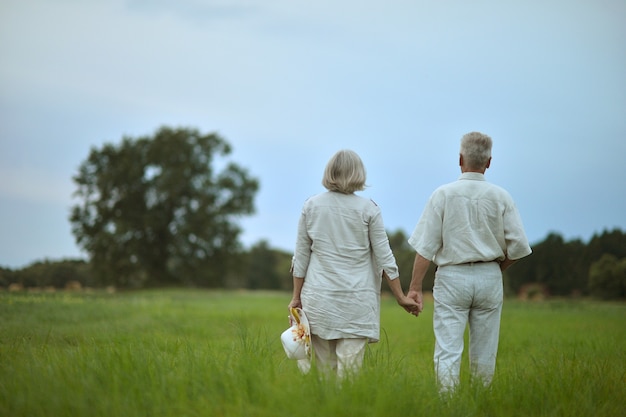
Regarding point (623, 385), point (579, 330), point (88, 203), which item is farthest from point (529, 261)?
point (88, 203)

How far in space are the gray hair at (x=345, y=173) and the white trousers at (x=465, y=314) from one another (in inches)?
42.6

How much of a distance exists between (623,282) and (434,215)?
12257mm

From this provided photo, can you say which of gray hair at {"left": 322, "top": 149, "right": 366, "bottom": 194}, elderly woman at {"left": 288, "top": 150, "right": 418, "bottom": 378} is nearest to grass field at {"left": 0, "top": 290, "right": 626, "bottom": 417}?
elderly woman at {"left": 288, "top": 150, "right": 418, "bottom": 378}

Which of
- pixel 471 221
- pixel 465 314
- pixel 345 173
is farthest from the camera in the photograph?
pixel 471 221

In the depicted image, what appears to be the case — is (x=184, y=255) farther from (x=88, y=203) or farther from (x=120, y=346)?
(x=120, y=346)

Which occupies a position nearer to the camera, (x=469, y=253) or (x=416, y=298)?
(x=469, y=253)

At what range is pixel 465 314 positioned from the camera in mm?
5793

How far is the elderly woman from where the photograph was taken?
565 centimetres

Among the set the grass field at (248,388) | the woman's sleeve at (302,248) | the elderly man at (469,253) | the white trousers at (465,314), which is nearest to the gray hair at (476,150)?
the elderly man at (469,253)

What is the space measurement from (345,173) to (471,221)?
1.20 m

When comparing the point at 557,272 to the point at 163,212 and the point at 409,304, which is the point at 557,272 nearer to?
the point at 409,304

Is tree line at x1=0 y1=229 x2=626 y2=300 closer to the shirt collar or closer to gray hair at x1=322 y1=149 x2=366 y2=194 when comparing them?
gray hair at x1=322 y1=149 x2=366 y2=194

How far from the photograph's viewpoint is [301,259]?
5.86 metres

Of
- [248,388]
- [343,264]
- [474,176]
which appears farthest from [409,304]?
[248,388]
